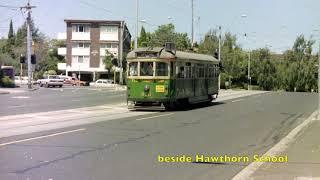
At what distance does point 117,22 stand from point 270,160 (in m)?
99.7

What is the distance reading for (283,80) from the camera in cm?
11675

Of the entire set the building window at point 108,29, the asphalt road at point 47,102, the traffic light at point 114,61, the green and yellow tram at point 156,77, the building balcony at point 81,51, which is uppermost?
the building window at point 108,29

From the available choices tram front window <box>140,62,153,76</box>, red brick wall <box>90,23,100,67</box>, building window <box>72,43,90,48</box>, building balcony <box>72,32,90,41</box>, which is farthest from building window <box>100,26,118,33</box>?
tram front window <box>140,62,153,76</box>

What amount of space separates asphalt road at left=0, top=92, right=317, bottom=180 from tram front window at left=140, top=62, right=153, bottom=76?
578cm

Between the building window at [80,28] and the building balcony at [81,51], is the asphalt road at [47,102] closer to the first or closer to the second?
the building window at [80,28]

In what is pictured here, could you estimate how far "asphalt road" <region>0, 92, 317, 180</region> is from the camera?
36.9ft

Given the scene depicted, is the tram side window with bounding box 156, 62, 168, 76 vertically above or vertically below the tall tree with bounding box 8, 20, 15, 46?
below

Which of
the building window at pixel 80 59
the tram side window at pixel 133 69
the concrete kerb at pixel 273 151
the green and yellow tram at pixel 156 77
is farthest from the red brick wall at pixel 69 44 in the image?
the concrete kerb at pixel 273 151

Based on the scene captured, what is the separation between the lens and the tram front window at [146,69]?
30.0 m

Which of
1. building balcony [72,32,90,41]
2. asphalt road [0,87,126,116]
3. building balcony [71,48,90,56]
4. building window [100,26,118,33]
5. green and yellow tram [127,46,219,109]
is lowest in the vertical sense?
asphalt road [0,87,126,116]

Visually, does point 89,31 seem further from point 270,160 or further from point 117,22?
point 270,160

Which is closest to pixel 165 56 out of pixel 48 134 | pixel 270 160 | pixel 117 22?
pixel 48 134

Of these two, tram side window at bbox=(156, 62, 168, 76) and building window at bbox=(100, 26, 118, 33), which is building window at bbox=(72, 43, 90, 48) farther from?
tram side window at bbox=(156, 62, 168, 76)

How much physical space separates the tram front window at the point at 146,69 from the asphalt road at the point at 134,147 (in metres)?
5.78
